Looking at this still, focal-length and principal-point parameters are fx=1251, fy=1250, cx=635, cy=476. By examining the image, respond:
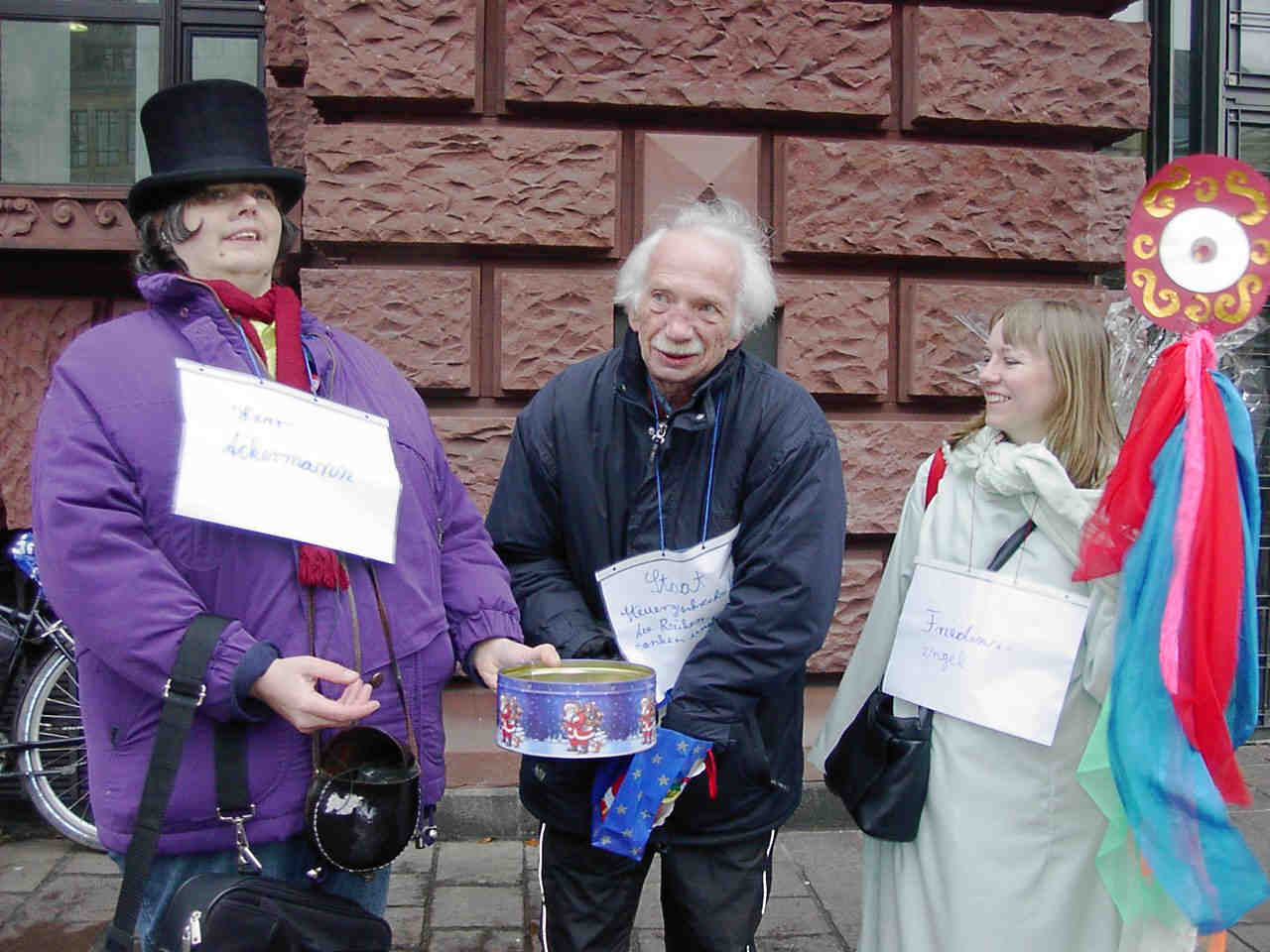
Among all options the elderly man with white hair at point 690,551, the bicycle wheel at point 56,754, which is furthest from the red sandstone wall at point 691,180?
the elderly man with white hair at point 690,551

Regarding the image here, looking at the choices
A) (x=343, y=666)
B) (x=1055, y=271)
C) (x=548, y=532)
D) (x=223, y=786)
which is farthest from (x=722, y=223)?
(x=1055, y=271)

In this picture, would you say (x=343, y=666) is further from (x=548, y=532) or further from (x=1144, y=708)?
(x=1144, y=708)

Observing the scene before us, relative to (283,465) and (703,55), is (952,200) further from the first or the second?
(283,465)

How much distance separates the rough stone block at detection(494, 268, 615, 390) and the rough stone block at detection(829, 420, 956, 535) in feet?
2.99

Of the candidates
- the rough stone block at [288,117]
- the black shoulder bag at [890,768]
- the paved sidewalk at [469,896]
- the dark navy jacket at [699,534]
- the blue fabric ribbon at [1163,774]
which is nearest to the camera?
the blue fabric ribbon at [1163,774]

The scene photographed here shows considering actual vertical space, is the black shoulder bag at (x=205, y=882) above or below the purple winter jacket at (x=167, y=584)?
below

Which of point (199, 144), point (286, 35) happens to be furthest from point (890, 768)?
point (286, 35)

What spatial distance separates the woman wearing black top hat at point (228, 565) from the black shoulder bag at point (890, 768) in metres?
0.67

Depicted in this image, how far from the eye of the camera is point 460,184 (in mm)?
4086

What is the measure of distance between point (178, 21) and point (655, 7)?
1.82 m

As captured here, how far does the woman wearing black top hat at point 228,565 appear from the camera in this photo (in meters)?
1.67

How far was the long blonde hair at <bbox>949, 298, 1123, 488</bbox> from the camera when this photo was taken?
7.39ft

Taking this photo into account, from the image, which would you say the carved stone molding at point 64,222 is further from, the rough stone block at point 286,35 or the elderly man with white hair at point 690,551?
the elderly man with white hair at point 690,551

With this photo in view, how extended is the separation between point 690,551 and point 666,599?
10cm
